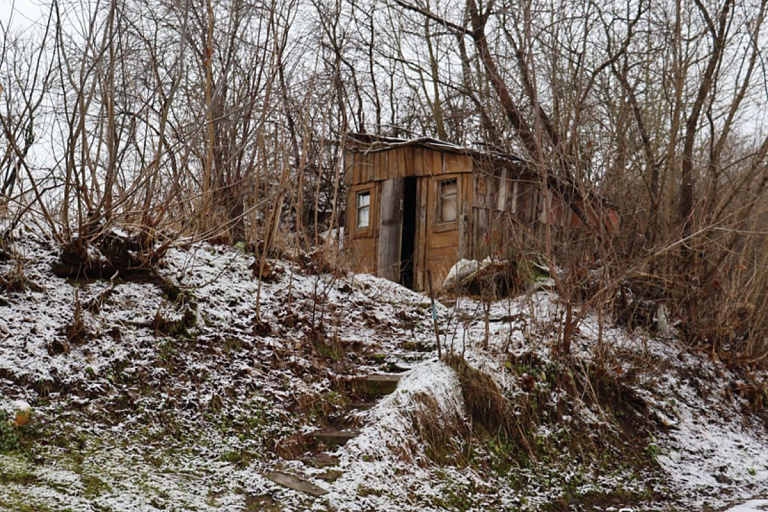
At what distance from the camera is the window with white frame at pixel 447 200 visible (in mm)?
12672

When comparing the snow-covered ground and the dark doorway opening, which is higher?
the dark doorway opening

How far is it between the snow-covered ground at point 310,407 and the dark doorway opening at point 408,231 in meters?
4.62

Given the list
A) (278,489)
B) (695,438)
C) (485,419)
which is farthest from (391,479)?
(695,438)

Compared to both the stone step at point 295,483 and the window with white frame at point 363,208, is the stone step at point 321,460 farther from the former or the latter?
the window with white frame at point 363,208

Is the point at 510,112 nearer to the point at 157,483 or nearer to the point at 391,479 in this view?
the point at 391,479

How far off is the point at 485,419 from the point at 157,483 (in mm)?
3050

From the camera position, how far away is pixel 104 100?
559 cm

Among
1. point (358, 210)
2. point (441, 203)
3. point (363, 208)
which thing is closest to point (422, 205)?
point (441, 203)

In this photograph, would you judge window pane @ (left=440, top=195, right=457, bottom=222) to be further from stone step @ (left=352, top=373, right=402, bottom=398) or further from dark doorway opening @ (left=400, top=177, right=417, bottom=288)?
stone step @ (left=352, top=373, right=402, bottom=398)

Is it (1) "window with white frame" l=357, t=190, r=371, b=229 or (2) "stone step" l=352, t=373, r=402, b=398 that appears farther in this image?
(1) "window with white frame" l=357, t=190, r=371, b=229

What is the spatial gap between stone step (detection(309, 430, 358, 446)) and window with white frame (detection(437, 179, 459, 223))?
7.64 meters

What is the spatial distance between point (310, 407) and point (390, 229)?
764 centimetres

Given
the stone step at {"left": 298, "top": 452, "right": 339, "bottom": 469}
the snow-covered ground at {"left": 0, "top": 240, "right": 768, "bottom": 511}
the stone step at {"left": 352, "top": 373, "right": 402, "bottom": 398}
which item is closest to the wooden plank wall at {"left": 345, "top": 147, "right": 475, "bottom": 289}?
the snow-covered ground at {"left": 0, "top": 240, "right": 768, "bottom": 511}

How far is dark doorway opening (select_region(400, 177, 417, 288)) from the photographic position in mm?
13164
